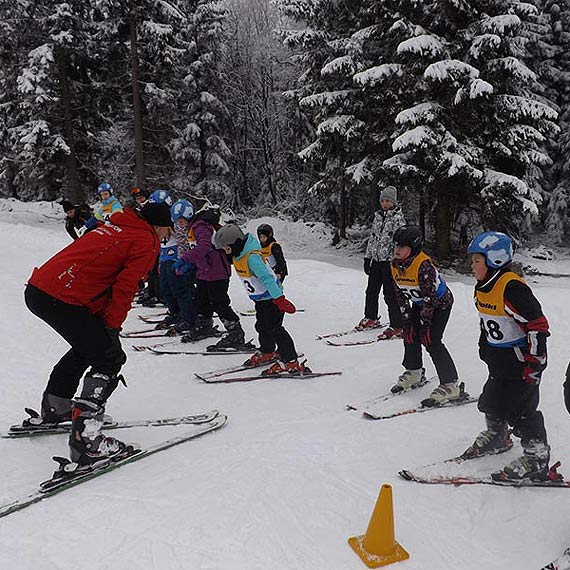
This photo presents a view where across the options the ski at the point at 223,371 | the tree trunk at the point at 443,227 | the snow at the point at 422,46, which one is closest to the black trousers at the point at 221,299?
the ski at the point at 223,371

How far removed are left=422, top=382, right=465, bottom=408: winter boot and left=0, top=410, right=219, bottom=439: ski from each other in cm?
197

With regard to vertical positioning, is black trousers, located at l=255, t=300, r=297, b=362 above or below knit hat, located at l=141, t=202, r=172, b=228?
below

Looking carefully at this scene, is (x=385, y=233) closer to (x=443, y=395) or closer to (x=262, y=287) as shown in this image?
(x=262, y=287)

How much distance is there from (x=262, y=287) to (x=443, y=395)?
225 centimetres

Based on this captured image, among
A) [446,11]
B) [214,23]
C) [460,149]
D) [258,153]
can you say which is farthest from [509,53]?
[258,153]

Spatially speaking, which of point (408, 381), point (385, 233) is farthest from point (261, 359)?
point (385, 233)

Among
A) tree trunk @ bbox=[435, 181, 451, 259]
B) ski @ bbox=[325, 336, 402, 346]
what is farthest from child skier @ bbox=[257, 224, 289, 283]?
tree trunk @ bbox=[435, 181, 451, 259]

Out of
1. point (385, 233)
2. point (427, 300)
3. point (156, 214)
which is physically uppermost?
point (156, 214)

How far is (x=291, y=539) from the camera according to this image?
305 cm

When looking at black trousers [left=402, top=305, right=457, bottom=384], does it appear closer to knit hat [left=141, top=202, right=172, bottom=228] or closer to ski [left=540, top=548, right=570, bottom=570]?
ski [left=540, top=548, right=570, bottom=570]

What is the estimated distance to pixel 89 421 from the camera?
380cm

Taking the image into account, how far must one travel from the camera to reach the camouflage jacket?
7500 mm

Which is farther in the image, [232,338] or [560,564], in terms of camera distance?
[232,338]

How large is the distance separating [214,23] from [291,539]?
26.1 m
